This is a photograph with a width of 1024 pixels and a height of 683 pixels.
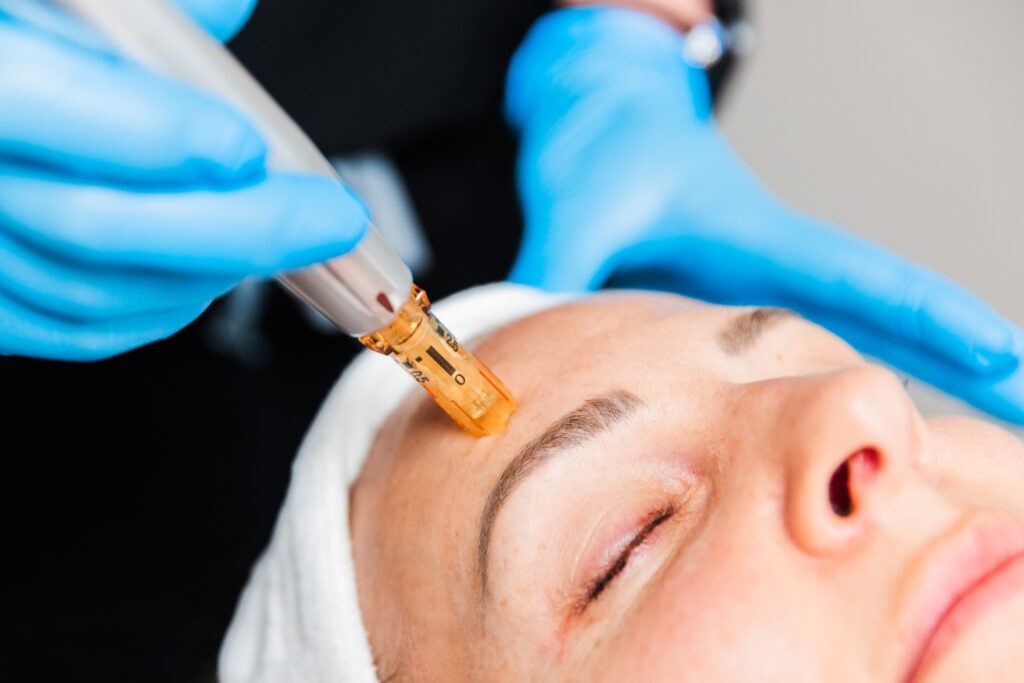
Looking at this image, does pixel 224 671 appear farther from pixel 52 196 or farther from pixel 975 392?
pixel 975 392

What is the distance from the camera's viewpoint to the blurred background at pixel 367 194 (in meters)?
1.26

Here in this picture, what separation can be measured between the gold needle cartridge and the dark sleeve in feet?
2.33

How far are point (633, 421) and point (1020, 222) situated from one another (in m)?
1.25

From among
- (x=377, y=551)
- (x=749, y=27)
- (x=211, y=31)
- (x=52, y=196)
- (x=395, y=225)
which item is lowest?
(x=377, y=551)

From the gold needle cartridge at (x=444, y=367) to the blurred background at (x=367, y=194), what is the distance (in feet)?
2.40

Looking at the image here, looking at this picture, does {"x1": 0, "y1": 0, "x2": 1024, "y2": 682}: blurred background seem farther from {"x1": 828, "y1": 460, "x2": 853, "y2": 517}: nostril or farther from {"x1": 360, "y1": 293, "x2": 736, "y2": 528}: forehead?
{"x1": 828, "y1": 460, "x2": 853, "y2": 517}: nostril

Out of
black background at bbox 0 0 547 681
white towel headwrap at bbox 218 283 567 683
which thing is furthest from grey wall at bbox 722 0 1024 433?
white towel headwrap at bbox 218 283 567 683

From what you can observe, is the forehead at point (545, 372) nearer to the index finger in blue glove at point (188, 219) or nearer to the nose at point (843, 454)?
the nose at point (843, 454)

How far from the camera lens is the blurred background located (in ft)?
4.15

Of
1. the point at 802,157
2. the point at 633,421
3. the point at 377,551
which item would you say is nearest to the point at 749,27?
the point at 802,157

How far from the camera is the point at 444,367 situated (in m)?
0.69

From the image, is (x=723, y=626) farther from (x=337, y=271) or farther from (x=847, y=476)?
(x=337, y=271)

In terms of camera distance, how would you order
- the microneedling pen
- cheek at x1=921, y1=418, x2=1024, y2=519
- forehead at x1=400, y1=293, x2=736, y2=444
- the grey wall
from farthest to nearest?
the grey wall
forehead at x1=400, y1=293, x2=736, y2=444
cheek at x1=921, y1=418, x2=1024, y2=519
the microneedling pen

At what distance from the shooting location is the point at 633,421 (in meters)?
0.69
